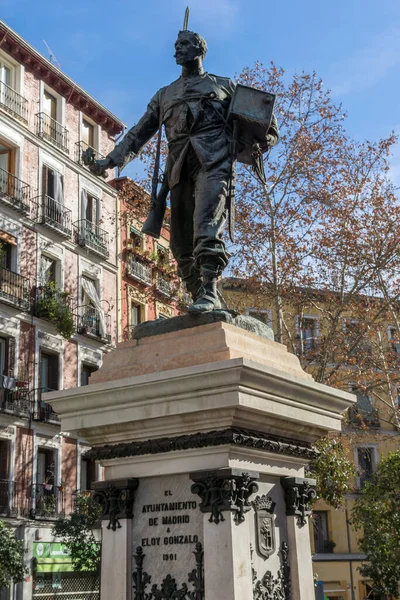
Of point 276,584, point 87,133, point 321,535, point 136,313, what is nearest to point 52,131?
point 87,133

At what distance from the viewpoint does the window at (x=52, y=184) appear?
33.5 metres

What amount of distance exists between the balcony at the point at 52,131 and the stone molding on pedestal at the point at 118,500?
29.2 metres

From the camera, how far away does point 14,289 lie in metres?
30.1

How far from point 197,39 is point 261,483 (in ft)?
11.5

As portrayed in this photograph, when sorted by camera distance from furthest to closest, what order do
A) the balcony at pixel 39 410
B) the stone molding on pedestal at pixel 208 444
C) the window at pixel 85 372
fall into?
the window at pixel 85 372 → the balcony at pixel 39 410 → the stone molding on pedestal at pixel 208 444

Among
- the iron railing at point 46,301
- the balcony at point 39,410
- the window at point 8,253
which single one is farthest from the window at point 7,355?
the window at point 8,253

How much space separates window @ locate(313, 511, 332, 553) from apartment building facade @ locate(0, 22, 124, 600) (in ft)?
48.6

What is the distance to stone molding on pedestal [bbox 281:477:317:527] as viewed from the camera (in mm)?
5801

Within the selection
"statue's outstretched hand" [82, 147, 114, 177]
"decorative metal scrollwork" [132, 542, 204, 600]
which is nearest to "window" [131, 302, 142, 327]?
"statue's outstretched hand" [82, 147, 114, 177]

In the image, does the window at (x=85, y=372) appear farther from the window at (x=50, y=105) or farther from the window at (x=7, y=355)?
the window at (x=50, y=105)

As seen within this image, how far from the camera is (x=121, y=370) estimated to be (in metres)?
5.85

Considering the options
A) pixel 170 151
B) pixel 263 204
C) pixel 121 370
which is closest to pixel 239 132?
pixel 170 151

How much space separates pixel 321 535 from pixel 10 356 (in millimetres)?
20890

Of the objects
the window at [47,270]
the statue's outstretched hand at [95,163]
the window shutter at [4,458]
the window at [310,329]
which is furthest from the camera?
the window at [47,270]
